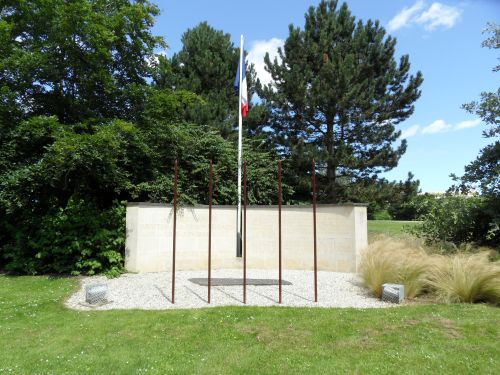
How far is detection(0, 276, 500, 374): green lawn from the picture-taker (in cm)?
407

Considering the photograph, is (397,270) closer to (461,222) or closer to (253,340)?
(253,340)

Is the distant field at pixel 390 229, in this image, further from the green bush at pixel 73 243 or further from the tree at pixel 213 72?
the green bush at pixel 73 243

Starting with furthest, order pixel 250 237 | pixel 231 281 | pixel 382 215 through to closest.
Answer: pixel 382 215 → pixel 250 237 → pixel 231 281

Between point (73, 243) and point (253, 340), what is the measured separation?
20.6ft

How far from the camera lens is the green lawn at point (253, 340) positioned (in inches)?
160

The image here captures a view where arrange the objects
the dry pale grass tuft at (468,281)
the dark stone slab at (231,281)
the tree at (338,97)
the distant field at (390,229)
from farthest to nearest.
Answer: the tree at (338,97) < the distant field at (390,229) < the dark stone slab at (231,281) < the dry pale grass tuft at (468,281)

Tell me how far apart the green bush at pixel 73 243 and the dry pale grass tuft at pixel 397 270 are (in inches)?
231

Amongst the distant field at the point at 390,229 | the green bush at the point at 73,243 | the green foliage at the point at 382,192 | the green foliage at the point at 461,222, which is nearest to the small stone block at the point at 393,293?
the green foliage at the point at 461,222

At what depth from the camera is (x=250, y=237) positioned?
11383 mm

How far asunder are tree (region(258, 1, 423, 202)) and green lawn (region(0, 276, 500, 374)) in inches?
375

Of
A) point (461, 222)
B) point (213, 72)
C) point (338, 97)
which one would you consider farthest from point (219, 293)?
point (213, 72)

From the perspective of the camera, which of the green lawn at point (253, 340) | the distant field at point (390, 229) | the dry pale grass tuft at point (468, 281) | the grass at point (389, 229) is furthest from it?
the distant field at point (390, 229)

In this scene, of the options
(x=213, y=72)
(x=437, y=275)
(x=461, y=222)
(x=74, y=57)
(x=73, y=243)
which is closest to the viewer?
(x=437, y=275)

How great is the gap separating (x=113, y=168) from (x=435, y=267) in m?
7.42
